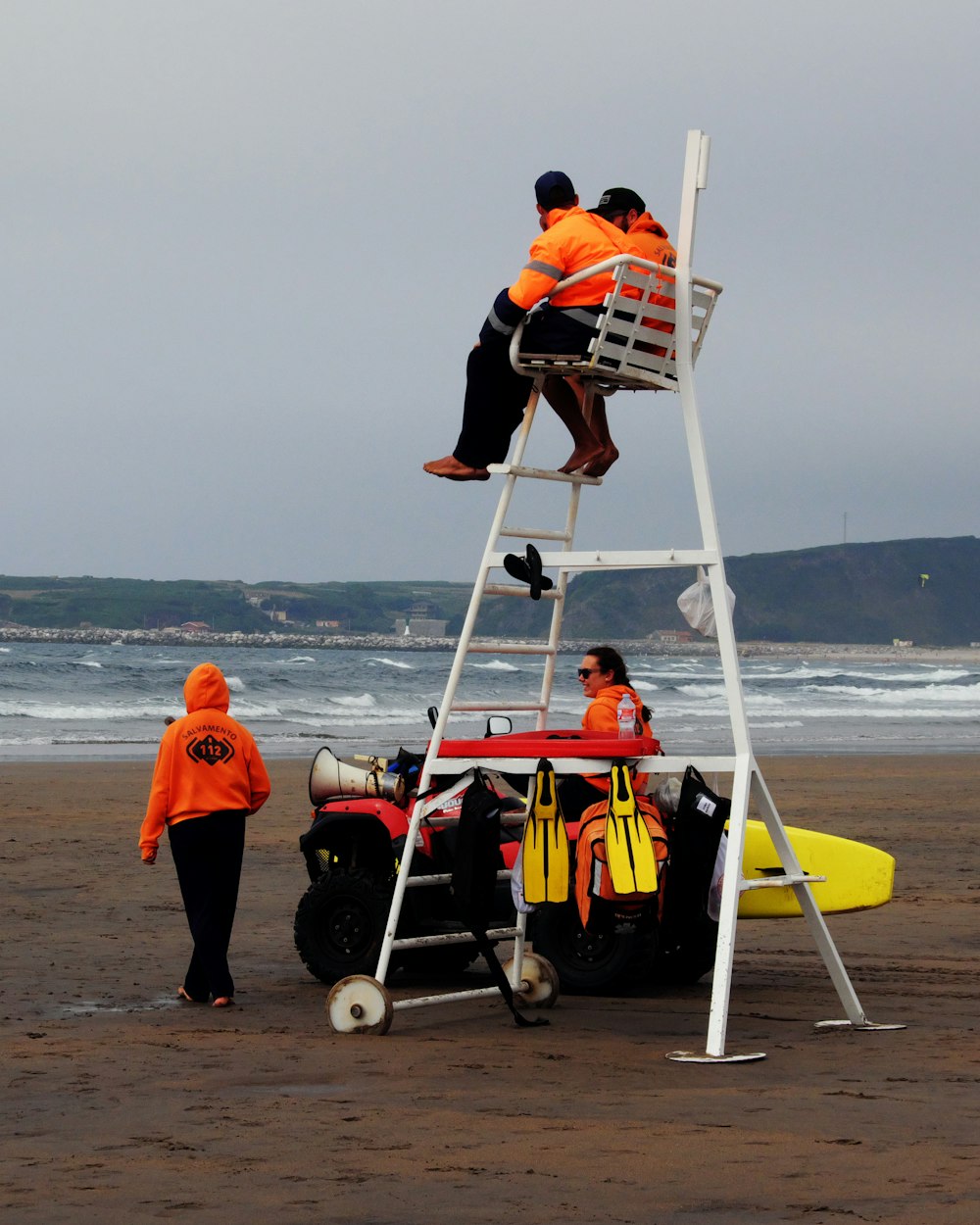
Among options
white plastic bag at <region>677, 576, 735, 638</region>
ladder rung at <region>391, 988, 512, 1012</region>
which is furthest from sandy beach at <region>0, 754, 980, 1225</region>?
white plastic bag at <region>677, 576, 735, 638</region>

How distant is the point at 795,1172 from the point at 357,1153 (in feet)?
4.09

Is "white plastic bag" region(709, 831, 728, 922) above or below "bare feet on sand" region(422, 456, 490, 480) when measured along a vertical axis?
below

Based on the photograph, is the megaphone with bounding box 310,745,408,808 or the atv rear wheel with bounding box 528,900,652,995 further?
the megaphone with bounding box 310,745,408,808

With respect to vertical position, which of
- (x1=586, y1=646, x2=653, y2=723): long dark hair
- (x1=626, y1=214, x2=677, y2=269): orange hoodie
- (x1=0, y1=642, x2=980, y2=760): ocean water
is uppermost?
(x1=626, y1=214, x2=677, y2=269): orange hoodie

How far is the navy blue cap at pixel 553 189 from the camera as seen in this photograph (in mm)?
6426

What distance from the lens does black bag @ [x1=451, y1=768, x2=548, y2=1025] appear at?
6.65m

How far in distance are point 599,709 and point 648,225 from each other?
2378 mm

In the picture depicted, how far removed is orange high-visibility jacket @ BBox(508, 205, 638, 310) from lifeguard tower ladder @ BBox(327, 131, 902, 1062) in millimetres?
85

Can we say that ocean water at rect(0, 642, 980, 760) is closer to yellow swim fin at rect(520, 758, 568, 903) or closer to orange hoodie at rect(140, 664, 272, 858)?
orange hoodie at rect(140, 664, 272, 858)

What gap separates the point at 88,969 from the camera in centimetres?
833

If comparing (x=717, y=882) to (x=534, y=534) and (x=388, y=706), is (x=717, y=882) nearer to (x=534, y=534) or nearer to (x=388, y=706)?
(x=534, y=534)

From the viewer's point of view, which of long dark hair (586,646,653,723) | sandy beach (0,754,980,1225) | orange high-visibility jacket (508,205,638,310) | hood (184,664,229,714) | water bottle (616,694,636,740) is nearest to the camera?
sandy beach (0,754,980,1225)

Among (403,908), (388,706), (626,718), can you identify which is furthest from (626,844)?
(388,706)

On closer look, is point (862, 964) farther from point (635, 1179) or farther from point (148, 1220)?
point (148, 1220)
